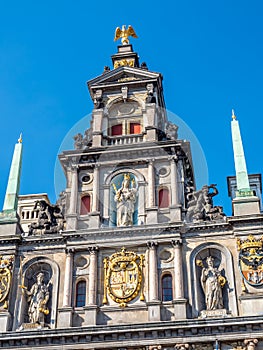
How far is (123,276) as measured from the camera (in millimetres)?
23875

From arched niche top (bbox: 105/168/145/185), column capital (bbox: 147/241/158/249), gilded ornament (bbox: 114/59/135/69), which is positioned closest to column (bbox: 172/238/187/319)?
column capital (bbox: 147/241/158/249)

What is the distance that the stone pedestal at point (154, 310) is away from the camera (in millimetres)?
22566

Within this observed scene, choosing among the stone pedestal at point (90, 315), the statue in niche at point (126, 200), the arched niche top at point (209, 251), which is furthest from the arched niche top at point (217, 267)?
the stone pedestal at point (90, 315)

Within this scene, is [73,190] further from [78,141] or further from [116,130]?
[116,130]

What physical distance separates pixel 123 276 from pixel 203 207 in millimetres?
4136

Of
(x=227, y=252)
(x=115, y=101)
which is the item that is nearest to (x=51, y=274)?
(x=227, y=252)

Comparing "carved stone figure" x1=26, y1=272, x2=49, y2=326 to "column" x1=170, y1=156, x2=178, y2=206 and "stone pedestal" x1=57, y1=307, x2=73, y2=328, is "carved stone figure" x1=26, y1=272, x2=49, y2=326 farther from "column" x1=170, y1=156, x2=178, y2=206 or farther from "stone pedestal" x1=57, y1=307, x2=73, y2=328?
"column" x1=170, y1=156, x2=178, y2=206

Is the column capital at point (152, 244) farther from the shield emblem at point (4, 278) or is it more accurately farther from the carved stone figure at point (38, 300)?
the shield emblem at point (4, 278)

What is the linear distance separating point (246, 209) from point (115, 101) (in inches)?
333

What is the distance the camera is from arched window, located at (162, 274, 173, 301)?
2336cm

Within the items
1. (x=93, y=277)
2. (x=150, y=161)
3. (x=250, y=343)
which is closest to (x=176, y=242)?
(x=93, y=277)

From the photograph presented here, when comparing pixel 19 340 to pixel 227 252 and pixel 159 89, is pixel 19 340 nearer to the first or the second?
pixel 227 252

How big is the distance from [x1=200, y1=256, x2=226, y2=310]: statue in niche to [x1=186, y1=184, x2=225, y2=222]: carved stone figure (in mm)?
1819

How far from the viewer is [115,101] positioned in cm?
2958
